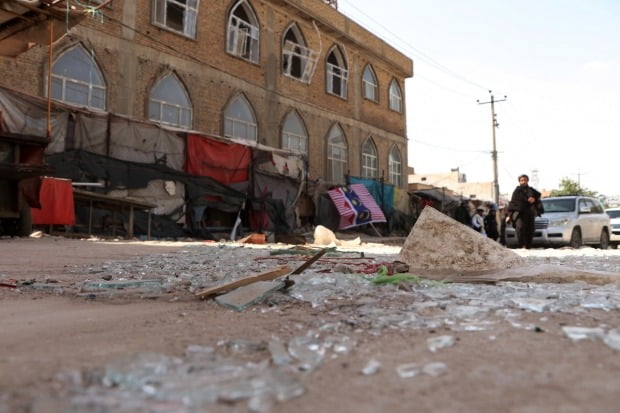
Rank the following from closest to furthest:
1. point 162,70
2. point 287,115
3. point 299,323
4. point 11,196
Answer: point 299,323, point 11,196, point 162,70, point 287,115

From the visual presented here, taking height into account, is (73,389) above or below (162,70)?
below

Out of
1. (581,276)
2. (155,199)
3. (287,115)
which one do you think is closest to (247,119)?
(287,115)

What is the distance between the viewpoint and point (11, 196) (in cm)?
733

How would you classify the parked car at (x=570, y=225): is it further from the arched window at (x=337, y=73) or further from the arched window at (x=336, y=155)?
the arched window at (x=337, y=73)

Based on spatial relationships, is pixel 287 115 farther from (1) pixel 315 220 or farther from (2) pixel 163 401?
(2) pixel 163 401

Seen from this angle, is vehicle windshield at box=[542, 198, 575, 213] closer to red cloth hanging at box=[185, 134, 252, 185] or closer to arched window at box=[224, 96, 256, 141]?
red cloth hanging at box=[185, 134, 252, 185]

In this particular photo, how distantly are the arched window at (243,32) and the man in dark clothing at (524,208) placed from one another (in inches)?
421

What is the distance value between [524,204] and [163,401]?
9.12m

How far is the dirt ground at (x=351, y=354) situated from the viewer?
1071 millimetres

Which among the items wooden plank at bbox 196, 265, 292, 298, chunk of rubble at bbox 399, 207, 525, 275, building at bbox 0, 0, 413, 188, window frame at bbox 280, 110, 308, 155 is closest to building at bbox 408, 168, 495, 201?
building at bbox 0, 0, 413, 188

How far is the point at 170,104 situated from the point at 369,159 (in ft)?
37.1

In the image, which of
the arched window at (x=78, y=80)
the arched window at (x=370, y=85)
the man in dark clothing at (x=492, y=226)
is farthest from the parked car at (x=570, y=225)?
the arched window at (x=370, y=85)

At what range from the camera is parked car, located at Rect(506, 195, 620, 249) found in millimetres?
11469

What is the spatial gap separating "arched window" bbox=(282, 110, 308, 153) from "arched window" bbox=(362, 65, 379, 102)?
5242mm
